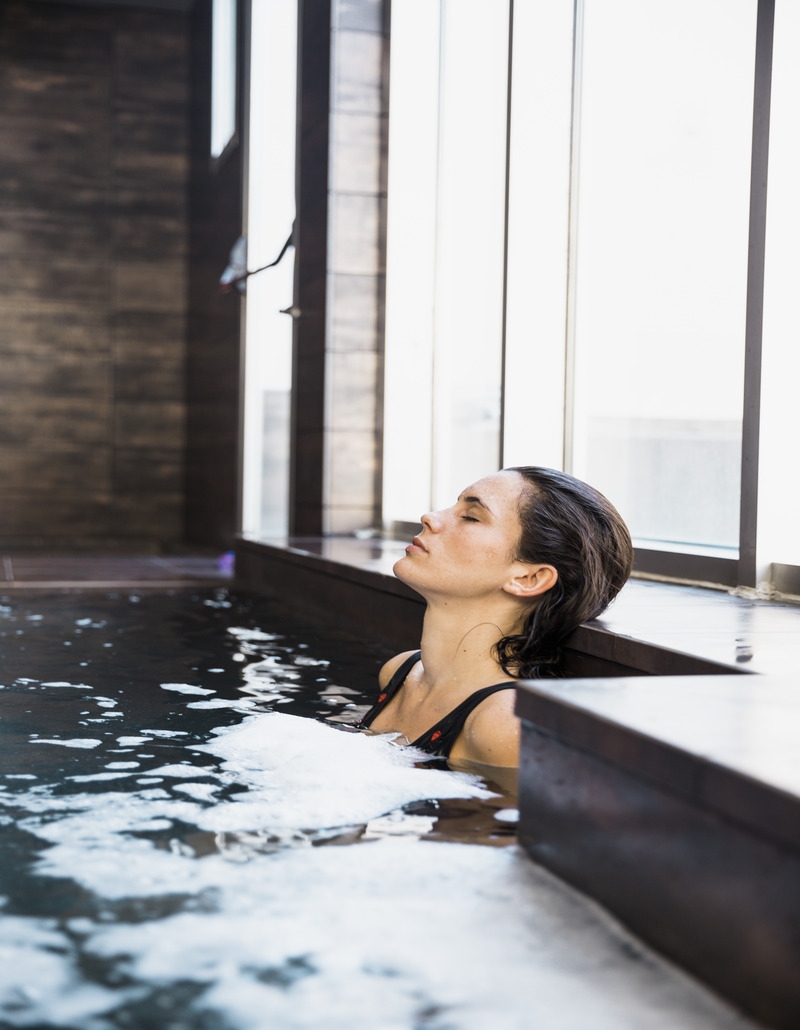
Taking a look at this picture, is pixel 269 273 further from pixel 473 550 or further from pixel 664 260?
pixel 473 550

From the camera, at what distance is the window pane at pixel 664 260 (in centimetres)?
389

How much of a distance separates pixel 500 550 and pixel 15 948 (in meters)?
1.40

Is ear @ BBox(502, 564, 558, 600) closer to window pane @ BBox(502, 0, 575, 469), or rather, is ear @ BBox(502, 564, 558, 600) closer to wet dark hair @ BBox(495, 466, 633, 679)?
wet dark hair @ BBox(495, 466, 633, 679)

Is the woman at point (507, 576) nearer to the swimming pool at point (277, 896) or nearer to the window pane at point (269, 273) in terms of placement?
the swimming pool at point (277, 896)

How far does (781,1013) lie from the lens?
3.72 ft

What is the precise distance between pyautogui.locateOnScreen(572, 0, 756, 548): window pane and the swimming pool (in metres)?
1.86

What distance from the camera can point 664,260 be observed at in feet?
14.1

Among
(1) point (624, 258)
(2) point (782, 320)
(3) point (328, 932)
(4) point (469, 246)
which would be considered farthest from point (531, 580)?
(4) point (469, 246)

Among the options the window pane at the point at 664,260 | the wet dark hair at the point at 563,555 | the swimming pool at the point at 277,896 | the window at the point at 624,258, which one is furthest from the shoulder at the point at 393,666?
the window pane at the point at 664,260

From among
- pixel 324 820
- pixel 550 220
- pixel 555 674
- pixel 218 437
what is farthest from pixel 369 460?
pixel 324 820

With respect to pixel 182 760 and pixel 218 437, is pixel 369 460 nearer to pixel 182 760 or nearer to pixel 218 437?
pixel 218 437

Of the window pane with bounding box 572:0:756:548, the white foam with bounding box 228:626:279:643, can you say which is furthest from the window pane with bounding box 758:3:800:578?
the white foam with bounding box 228:626:279:643

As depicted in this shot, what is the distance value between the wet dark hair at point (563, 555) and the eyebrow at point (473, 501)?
0.08m

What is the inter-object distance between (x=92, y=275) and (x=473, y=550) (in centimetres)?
1015
